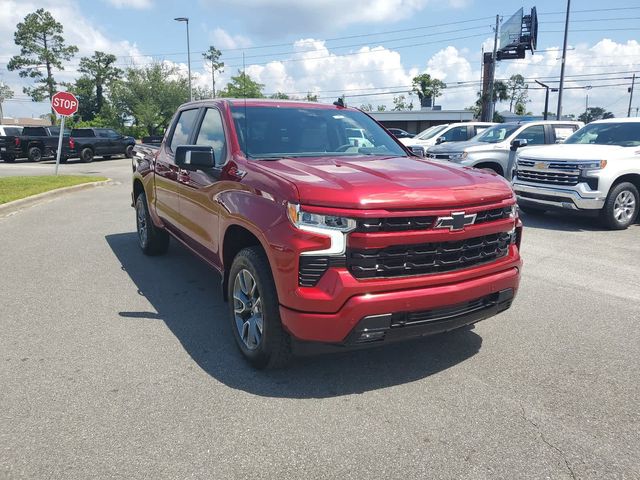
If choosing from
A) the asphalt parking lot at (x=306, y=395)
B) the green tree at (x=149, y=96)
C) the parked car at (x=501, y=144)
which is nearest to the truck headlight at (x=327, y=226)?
the asphalt parking lot at (x=306, y=395)

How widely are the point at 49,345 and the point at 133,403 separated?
130 centimetres

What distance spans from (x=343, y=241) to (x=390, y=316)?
1.72 feet

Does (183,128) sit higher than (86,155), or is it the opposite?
(183,128)

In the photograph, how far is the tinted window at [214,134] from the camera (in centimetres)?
421

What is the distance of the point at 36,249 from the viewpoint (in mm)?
7176

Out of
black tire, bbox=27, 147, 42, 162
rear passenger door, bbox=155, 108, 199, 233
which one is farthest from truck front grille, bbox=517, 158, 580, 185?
black tire, bbox=27, 147, 42, 162

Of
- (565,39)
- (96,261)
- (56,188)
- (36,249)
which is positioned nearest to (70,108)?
(56,188)

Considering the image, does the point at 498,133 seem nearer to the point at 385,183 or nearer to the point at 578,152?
the point at 578,152

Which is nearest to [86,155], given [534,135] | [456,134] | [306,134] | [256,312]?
[456,134]

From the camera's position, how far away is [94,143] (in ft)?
85.9

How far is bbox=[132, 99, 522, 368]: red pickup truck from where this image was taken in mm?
2975

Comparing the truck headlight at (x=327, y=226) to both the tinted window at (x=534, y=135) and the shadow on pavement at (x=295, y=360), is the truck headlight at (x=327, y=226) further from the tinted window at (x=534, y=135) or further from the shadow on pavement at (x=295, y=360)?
the tinted window at (x=534, y=135)

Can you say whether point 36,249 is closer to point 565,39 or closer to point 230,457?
point 230,457

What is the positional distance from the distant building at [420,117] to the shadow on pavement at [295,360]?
Result: 5559 cm
